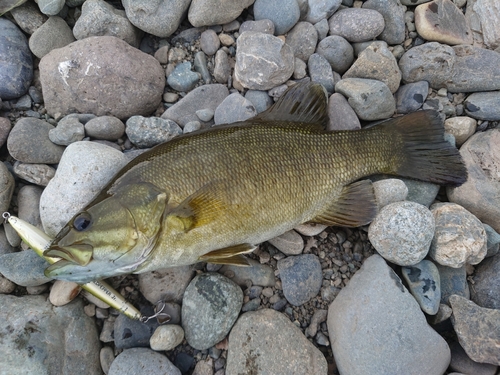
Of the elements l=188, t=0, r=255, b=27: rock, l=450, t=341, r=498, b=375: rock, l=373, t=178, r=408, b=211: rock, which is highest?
l=188, t=0, r=255, b=27: rock

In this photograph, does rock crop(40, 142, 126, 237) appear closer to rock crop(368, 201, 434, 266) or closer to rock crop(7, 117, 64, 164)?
rock crop(7, 117, 64, 164)

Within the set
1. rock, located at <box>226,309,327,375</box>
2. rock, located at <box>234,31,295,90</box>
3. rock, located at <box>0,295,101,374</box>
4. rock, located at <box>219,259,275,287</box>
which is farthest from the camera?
rock, located at <box>234,31,295,90</box>

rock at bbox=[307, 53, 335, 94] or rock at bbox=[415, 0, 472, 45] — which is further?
rock at bbox=[415, 0, 472, 45]

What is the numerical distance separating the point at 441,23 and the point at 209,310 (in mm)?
3529

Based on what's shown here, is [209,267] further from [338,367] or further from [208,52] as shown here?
[208,52]

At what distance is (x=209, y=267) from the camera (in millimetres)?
3064

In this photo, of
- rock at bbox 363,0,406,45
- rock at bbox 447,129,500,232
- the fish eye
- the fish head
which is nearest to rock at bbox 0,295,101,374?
the fish head

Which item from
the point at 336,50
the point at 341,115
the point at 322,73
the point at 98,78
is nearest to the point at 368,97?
the point at 341,115

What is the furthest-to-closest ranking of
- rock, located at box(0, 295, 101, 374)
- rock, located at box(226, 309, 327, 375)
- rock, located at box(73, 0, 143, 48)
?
rock, located at box(73, 0, 143, 48) < rock, located at box(226, 309, 327, 375) < rock, located at box(0, 295, 101, 374)

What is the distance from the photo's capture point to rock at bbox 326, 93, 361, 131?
3.30 meters

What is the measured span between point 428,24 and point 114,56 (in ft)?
10.0

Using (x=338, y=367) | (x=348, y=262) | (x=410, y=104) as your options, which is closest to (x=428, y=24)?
(x=410, y=104)

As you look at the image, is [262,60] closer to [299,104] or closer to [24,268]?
[299,104]

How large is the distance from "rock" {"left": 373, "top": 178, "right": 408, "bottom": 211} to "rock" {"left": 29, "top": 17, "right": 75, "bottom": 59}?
326cm
